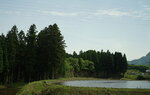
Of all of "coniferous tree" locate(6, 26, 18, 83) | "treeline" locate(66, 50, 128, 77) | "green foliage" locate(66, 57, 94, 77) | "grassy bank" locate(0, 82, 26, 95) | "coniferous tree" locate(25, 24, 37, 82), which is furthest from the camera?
"treeline" locate(66, 50, 128, 77)

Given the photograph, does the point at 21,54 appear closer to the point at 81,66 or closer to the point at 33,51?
the point at 33,51

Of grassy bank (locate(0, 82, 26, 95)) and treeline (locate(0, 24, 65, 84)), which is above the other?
treeline (locate(0, 24, 65, 84))

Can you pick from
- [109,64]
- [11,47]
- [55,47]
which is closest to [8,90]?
[11,47]

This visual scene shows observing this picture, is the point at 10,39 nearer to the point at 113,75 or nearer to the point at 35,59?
the point at 35,59

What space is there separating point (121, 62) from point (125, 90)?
282 feet

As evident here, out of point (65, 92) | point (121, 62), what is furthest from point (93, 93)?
point (121, 62)

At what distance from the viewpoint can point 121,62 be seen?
108500 mm

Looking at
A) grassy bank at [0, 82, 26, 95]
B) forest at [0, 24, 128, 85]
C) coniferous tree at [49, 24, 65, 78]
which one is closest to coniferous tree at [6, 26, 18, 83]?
forest at [0, 24, 128, 85]

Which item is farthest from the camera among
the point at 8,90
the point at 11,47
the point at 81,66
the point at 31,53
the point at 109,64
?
the point at 109,64

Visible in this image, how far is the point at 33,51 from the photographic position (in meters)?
58.1

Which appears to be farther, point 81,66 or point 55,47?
point 81,66

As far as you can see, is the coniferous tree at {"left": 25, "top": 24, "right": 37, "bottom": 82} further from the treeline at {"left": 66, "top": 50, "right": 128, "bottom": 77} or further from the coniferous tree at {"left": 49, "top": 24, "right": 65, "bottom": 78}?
the treeline at {"left": 66, "top": 50, "right": 128, "bottom": 77}

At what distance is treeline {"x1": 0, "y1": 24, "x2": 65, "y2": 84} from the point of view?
5622cm

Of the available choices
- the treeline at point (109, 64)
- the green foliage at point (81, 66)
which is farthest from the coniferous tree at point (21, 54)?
the treeline at point (109, 64)
